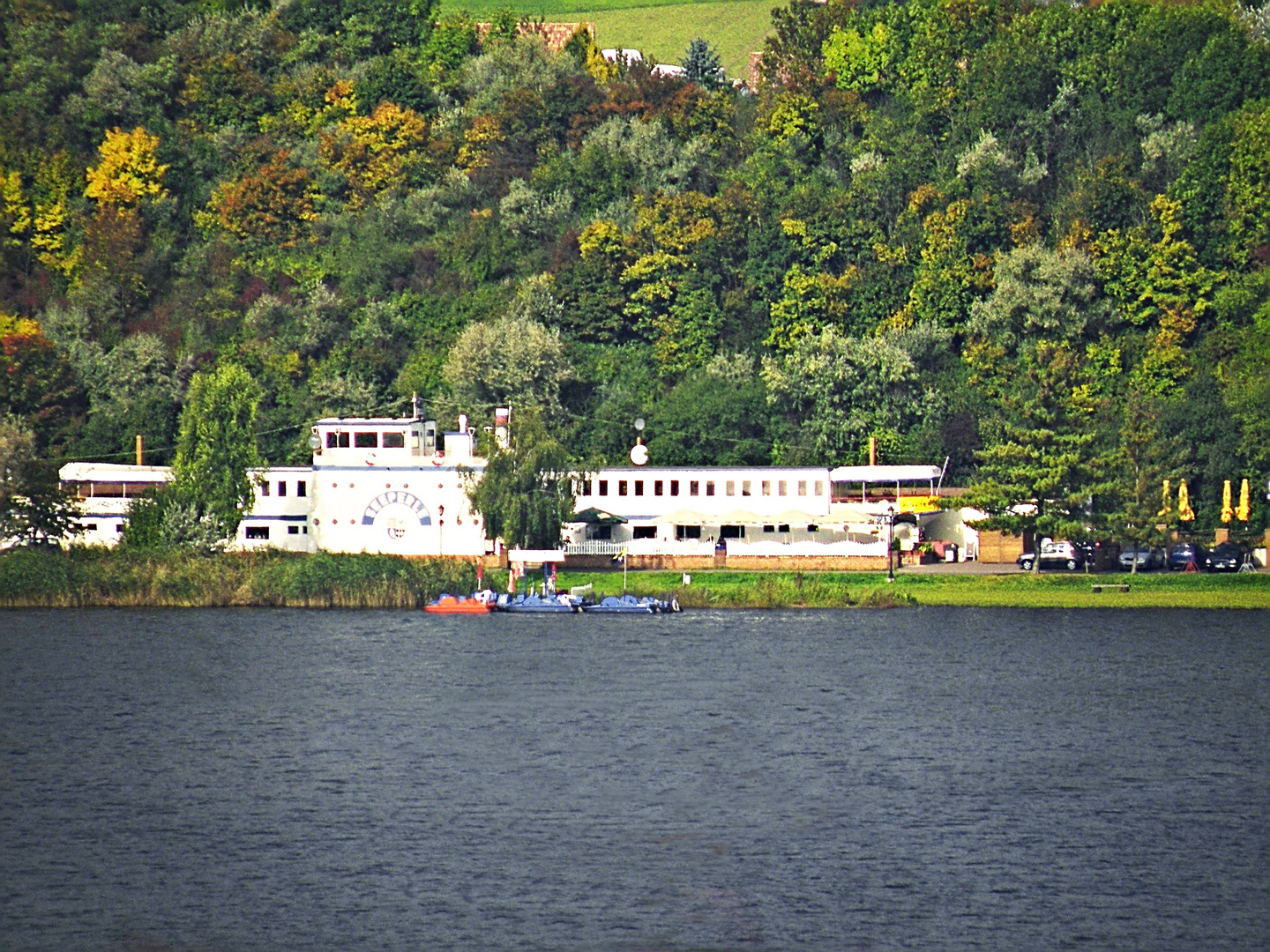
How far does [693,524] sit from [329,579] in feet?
73.3

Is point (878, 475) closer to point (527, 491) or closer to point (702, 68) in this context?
point (527, 491)

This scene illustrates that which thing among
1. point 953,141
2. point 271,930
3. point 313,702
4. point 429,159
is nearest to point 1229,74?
point 953,141

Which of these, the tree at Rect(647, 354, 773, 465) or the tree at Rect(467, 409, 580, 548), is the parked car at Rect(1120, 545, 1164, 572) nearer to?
the tree at Rect(467, 409, 580, 548)

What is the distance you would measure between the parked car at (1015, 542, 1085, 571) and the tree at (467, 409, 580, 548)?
23.2m

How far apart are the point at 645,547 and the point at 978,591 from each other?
19162 millimetres

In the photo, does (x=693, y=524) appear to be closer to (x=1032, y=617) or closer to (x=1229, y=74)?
(x=1032, y=617)

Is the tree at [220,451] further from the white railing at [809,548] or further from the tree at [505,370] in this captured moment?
the white railing at [809,548]

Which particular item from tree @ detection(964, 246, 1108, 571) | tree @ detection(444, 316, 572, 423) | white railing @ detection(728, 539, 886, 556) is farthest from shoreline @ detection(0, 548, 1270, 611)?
tree @ detection(444, 316, 572, 423)

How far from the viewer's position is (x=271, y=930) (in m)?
45.9

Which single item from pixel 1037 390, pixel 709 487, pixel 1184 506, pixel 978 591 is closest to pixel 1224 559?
pixel 1184 506

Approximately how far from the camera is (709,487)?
118 metres

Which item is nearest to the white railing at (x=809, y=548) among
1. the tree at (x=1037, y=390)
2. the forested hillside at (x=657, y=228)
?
the tree at (x=1037, y=390)

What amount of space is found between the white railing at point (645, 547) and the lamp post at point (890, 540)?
9.10 meters

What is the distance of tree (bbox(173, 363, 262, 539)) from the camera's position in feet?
364
